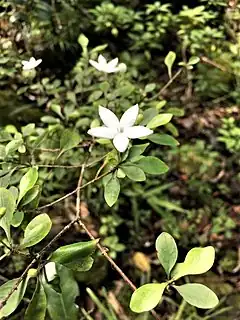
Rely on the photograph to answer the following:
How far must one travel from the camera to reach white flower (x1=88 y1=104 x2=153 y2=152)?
0.86 meters

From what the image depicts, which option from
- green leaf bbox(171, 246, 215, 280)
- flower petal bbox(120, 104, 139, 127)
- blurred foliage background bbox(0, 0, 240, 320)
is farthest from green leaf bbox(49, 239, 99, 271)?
blurred foliage background bbox(0, 0, 240, 320)

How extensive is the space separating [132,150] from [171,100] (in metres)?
1.63

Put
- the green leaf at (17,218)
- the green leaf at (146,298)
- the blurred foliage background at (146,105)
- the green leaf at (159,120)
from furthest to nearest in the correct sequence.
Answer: the blurred foliage background at (146,105)
the green leaf at (159,120)
the green leaf at (17,218)
the green leaf at (146,298)

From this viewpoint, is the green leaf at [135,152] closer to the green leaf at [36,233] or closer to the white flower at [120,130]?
the white flower at [120,130]

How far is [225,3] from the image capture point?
1935mm

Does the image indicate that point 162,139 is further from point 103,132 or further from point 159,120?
point 103,132

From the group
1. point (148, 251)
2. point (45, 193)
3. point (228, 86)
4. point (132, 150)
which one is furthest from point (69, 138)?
point (228, 86)

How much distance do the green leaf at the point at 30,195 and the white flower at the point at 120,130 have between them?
14cm

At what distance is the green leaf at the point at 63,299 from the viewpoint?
872 millimetres

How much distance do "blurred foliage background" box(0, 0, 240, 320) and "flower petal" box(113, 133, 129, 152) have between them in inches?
20.7

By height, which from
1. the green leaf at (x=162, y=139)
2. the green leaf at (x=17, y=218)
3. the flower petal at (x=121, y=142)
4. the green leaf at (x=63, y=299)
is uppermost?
the flower petal at (x=121, y=142)

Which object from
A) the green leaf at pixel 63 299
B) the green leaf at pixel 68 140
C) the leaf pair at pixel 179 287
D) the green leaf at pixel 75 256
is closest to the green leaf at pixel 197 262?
the leaf pair at pixel 179 287

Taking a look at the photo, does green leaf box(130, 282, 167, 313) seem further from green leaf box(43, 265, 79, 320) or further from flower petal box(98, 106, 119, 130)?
flower petal box(98, 106, 119, 130)

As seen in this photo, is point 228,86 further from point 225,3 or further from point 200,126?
point 225,3
